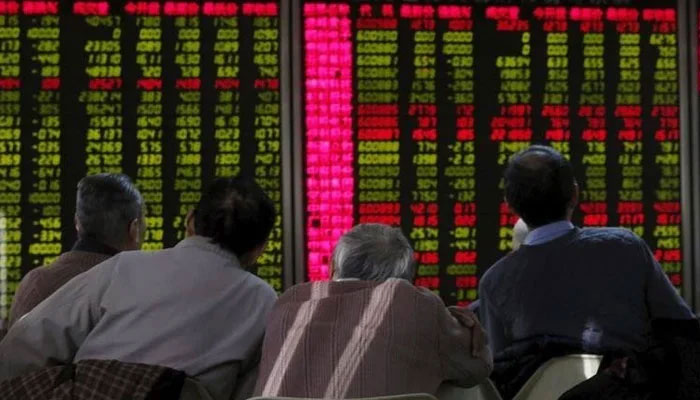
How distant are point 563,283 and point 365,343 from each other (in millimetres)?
807

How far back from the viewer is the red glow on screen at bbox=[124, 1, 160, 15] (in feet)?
14.6

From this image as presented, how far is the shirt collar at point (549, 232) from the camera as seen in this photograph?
3.33 m

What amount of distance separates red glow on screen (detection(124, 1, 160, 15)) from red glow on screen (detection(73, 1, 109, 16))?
7 centimetres

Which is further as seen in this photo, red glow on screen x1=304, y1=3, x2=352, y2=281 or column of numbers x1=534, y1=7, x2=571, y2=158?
column of numbers x1=534, y1=7, x2=571, y2=158

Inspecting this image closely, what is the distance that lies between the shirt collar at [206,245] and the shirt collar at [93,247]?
2.39ft

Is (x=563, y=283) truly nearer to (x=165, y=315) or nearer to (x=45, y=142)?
(x=165, y=315)

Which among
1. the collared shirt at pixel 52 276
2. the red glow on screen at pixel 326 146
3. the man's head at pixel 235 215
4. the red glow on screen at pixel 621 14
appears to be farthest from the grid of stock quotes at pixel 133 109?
the man's head at pixel 235 215

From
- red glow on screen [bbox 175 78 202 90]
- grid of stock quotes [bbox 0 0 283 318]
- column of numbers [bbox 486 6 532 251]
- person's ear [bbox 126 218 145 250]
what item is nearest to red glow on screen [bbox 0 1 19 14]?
grid of stock quotes [bbox 0 0 283 318]

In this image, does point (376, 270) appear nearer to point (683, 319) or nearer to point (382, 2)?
point (683, 319)

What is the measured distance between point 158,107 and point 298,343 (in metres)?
→ 1.97

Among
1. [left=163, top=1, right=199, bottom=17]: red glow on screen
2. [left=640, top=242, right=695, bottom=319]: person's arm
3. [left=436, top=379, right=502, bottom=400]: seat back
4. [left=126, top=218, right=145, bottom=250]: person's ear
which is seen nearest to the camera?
[left=436, top=379, right=502, bottom=400]: seat back

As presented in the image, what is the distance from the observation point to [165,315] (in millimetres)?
2732

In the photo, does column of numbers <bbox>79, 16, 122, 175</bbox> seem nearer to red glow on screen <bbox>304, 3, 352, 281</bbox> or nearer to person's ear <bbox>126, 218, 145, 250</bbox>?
red glow on screen <bbox>304, 3, 352, 281</bbox>

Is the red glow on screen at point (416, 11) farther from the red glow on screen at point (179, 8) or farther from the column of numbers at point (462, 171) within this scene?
the red glow on screen at point (179, 8)
